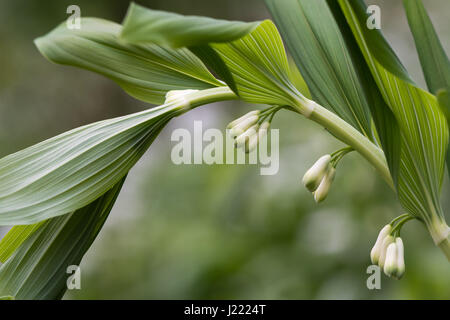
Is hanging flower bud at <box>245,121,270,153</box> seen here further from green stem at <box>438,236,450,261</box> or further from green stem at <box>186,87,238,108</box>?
green stem at <box>438,236,450,261</box>

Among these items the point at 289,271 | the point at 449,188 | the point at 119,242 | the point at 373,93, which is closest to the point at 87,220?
the point at 373,93

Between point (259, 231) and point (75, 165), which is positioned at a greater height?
point (259, 231)

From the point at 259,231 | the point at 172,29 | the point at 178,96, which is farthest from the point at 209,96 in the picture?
the point at 259,231

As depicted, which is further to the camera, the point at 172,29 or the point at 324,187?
the point at 324,187

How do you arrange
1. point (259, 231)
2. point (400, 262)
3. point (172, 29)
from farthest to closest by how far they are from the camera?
1. point (259, 231)
2. point (400, 262)
3. point (172, 29)

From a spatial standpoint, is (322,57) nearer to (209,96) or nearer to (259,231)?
(209,96)

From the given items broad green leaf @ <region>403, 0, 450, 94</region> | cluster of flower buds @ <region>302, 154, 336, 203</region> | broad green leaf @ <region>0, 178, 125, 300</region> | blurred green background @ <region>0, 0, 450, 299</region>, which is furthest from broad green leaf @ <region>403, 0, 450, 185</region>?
blurred green background @ <region>0, 0, 450, 299</region>
